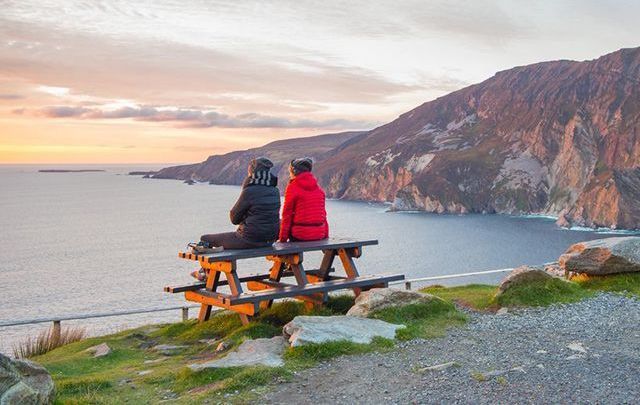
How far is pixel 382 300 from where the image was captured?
1116 centimetres

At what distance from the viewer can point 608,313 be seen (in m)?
11.8

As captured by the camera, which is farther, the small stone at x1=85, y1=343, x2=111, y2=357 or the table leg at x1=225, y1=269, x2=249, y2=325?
the table leg at x1=225, y1=269, x2=249, y2=325

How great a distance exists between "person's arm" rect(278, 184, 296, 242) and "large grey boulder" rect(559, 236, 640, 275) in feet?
22.8

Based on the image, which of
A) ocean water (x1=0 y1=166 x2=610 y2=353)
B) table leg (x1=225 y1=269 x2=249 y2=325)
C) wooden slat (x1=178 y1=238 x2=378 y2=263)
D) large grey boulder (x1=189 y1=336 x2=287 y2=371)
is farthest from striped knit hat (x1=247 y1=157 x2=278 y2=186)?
ocean water (x1=0 y1=166 x2=610 y2=353)

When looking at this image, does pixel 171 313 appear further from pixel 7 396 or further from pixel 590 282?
pixel 7 396

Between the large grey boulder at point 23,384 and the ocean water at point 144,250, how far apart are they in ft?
64.3

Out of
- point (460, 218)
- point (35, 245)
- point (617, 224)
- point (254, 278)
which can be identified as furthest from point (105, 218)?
point (254, 278)

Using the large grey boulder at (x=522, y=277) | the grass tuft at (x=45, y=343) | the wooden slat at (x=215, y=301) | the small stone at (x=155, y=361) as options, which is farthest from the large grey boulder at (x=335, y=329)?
the grass tuft at (x=45, y=343)

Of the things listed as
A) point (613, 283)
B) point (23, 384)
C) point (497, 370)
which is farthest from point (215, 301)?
point (613, 283)

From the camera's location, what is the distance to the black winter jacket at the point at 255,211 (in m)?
11.9

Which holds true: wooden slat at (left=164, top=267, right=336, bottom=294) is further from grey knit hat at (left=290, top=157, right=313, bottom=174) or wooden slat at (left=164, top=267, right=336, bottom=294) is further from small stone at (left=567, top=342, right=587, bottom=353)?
small stone at (left=567, top=342, right=587, bottom=353)

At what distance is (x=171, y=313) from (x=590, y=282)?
42.5m

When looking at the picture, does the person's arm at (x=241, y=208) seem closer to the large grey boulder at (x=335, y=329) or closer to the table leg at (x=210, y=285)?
the table leg at (x=210, y=285)

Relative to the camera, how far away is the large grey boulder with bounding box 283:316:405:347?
9.18 metres
